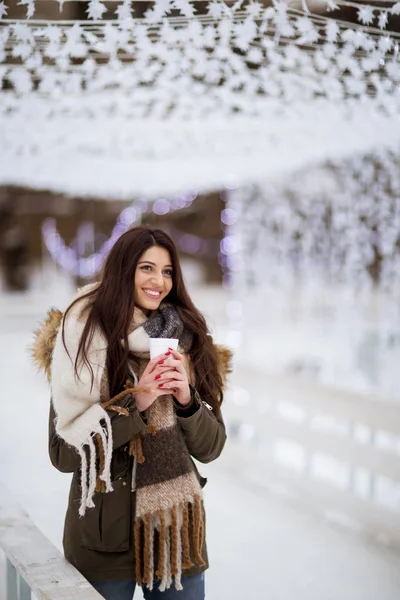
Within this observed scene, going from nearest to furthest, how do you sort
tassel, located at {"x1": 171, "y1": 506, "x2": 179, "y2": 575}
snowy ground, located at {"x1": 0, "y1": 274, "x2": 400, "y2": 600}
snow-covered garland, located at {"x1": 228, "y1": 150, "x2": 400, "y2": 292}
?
tassel, located at {"x1": 171, "y1": 506, "x2": 179, "y2": 575}, snowy ground, located at {"x1": 0, "y1": 274, "x2": 400, "y2": 600}, snow-covered garland, located at {"x1": 228, "y1": 150, "x2": 400, "y2": 292}

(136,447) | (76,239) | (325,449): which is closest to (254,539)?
(325,449)

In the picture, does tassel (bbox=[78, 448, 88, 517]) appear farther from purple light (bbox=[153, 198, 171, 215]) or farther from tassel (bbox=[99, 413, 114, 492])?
purple light (bbox=[153, 198, 171, 215])

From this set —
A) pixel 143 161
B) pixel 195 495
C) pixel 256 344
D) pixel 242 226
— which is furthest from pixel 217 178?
pixel 195 495

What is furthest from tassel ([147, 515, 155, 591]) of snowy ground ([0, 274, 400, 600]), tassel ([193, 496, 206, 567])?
snowy ground ([0, 274, 400, 600])

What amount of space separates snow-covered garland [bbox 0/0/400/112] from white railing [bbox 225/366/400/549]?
195 cm

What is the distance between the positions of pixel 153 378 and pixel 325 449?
10.7ft

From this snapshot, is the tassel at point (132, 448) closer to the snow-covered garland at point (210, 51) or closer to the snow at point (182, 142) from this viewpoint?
the snow-covered garland at point (210, 51)

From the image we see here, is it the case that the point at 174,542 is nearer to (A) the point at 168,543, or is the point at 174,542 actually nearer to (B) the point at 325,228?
(A) the point at 168,543

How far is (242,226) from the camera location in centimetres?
988

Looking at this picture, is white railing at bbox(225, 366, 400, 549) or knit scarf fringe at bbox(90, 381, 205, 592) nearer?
knit scarf fringe at bbox(90, 381, 205, 592)

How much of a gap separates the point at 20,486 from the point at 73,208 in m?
17.9

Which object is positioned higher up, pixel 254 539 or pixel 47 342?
pixel 47 342

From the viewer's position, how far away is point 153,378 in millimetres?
1556

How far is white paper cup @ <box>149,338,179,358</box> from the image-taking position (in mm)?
1558
